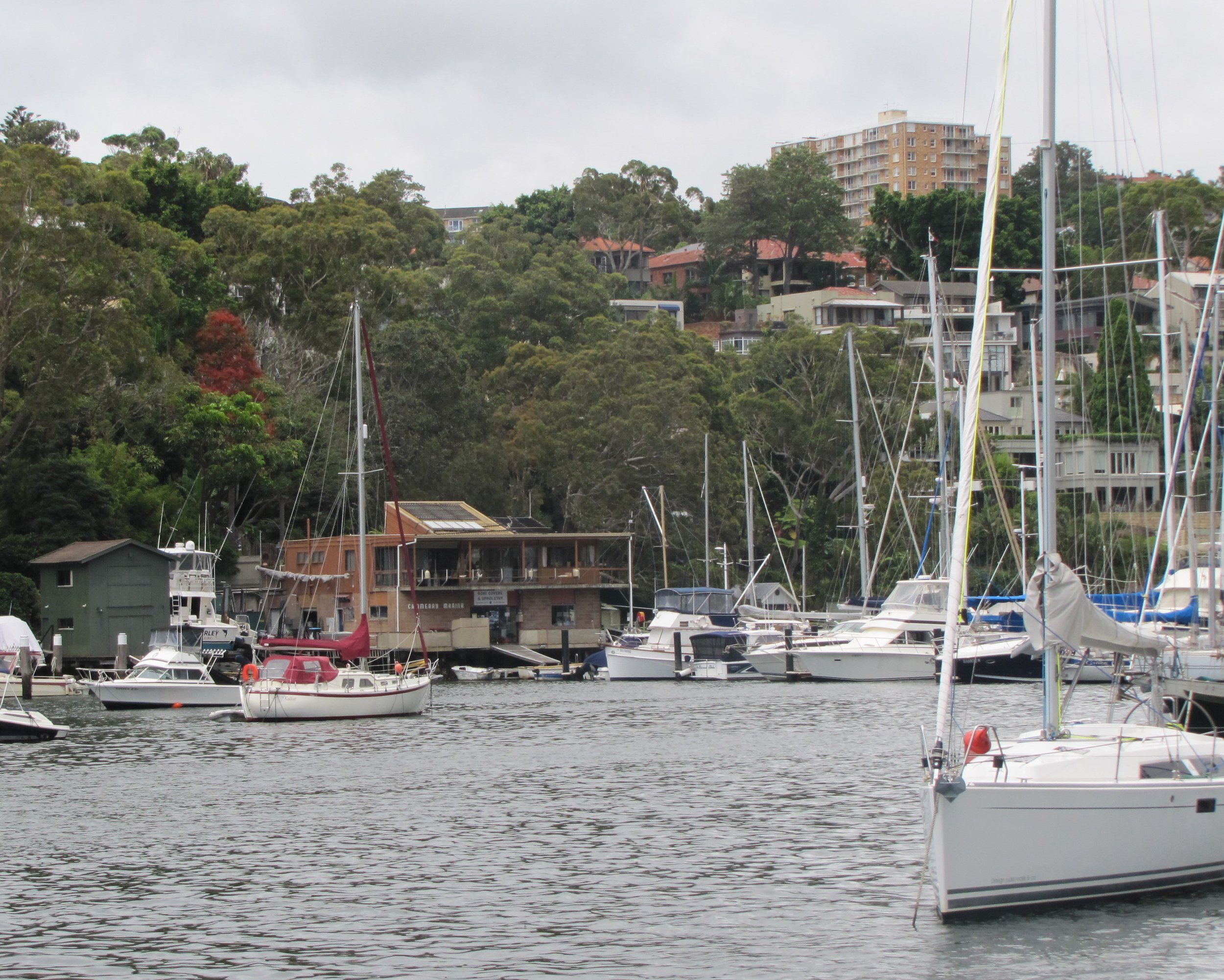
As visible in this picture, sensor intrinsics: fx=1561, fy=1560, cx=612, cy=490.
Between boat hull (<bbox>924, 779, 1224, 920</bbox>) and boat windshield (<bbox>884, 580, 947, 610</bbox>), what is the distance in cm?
4117

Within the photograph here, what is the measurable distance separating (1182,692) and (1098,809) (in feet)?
32.4

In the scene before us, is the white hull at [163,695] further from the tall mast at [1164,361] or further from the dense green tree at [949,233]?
the dense green tree at [949,233]

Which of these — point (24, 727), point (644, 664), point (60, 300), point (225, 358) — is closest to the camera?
point (24, 727)

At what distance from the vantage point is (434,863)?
76.5ft

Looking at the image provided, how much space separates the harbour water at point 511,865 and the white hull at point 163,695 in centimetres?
975

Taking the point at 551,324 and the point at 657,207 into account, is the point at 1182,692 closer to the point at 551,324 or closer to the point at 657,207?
the point at 551,324

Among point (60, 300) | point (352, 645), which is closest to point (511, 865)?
point (352, 645)

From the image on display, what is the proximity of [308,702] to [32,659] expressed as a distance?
656 inches

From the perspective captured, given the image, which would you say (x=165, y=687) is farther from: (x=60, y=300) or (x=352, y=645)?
(x=60, y=300)

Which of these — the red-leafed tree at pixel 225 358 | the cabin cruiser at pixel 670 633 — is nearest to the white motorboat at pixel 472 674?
the cabin cruiser at pixel 670 633

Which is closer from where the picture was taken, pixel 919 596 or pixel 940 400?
pixel 940 400

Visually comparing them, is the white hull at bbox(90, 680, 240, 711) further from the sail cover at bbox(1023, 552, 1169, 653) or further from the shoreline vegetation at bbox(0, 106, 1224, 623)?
the sail cover at bbox(1023, 552, 1169, 653)

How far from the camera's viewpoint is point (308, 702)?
46.5 m

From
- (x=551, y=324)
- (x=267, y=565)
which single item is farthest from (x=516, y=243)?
(x=267, y=565)
